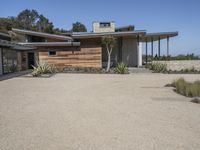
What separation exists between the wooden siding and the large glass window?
2.75 metres

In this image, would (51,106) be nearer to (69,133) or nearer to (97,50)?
(69,133)

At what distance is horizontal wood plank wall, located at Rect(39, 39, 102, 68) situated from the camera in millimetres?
24703

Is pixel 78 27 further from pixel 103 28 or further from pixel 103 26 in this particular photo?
pixel 103 28

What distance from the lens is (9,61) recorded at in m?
23.8

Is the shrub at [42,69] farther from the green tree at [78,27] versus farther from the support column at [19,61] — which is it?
the green tree at [78,27]

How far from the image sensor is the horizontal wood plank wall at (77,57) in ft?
81.0

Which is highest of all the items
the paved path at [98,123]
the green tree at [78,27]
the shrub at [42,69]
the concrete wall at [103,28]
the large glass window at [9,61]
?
the green tree at [78,27]

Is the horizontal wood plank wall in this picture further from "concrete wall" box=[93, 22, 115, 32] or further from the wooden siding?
"concrete wall" box=[93, 22, 115, 32]

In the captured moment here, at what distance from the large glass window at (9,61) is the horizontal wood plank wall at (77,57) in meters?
2.75

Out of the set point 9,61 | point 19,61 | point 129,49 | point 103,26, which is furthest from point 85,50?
point 103,26

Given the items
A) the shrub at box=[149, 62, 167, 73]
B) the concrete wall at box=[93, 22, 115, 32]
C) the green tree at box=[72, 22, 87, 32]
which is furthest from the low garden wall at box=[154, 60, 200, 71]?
the green tree at box=[72, 22, 87, 32]

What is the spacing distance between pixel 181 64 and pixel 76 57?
10.5m

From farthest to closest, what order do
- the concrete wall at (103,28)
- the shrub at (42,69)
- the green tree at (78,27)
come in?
the green tree at (78,27) → the concrete wall at (103,28) → the shrub at (42,69)

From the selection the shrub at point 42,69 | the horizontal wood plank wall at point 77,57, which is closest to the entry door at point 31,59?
the horizontal wood plank wall at point 77,57
